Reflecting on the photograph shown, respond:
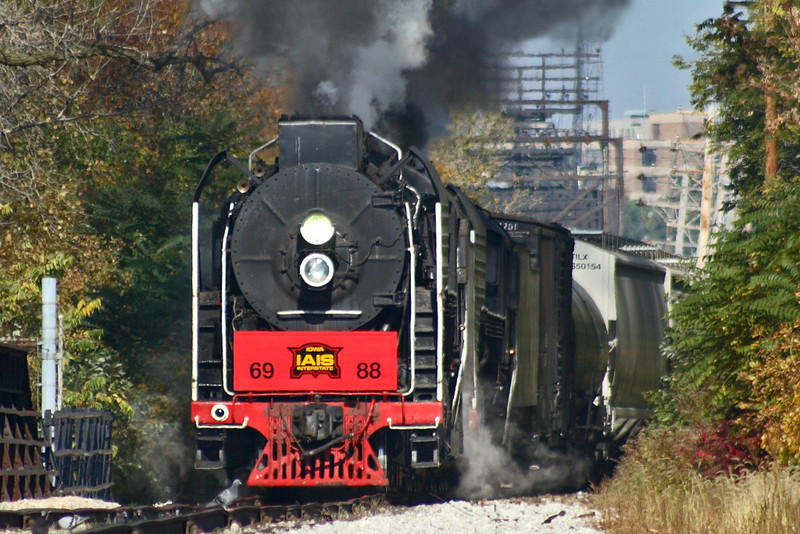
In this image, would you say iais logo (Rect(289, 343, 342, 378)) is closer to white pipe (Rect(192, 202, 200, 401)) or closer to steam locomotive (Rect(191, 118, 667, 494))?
steam locomotive (Rect(191, 118, 667, 494))

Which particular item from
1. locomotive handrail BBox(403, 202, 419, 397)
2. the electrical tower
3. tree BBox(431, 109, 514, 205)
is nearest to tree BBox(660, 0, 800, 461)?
locomotive handrail BBox(403, 202, 419, 397)

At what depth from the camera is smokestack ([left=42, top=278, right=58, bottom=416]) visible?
43.8ft

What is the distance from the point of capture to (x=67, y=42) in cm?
1705

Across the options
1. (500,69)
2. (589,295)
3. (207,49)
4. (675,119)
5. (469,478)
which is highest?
(675,119)

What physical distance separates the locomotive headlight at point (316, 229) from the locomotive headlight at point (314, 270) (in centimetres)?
15

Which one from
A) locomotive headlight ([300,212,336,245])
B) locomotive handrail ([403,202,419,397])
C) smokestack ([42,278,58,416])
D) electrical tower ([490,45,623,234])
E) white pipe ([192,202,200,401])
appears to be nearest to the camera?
locomotive handrail ([403,202,419,397])

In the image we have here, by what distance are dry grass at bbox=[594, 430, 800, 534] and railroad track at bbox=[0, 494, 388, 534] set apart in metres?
2.55

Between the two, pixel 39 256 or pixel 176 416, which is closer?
pixel 39 256

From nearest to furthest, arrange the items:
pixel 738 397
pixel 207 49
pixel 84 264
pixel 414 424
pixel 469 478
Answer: pixel 414 424
pixel 738 397
pixel 469 478
pixel 84 264
pixel 207 49

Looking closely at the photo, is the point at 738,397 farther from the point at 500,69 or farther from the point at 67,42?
the point at 67,42

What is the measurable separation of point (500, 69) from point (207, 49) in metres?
13.4

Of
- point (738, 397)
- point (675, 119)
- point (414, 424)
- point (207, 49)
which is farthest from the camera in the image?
point (675, 119)

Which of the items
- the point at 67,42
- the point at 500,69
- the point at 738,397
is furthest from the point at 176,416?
the point at 738,397

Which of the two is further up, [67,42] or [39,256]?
[67,42]
